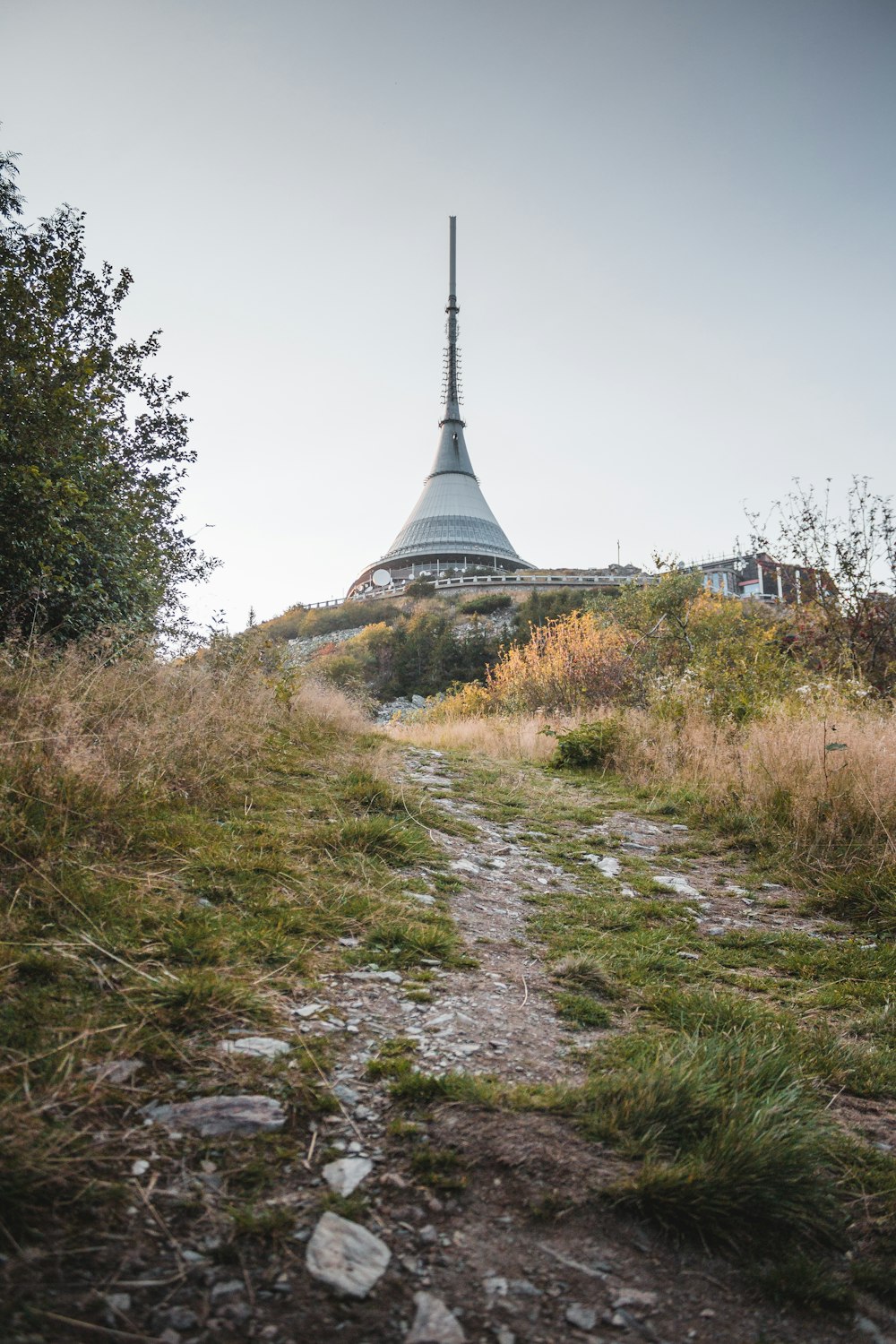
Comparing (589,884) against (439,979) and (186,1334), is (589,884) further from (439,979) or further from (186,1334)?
(186,1334)

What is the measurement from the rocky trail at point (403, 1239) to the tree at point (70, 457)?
5.13 m

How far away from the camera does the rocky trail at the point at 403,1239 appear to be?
1.45m

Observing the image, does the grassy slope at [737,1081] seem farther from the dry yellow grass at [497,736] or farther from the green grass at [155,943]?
the dry yellow grass at [497,736]

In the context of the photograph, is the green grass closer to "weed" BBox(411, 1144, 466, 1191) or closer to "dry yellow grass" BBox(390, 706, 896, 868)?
"weed" BBox(411, 1144, 466, 1191)

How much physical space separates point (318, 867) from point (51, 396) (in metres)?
5.62

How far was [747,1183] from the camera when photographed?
6.23ft

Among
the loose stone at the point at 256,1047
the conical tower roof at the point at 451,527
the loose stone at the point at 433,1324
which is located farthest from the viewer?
the conical tower roof at the point at 451,527

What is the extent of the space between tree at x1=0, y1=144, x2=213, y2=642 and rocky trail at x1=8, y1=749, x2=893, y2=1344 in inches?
202

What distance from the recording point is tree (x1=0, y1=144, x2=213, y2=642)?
20.9 feet

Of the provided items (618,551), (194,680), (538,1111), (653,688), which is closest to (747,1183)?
(538,1111)

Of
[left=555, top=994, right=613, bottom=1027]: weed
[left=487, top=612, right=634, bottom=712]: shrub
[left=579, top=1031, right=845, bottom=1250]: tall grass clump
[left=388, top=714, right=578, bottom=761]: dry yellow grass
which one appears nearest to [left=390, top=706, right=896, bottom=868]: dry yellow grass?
[left=388, top=714, right=578, bottom=761]: dry yellow grass

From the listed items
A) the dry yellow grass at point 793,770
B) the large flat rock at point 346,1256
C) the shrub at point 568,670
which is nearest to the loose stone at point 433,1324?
the large flat rock at point 346,1256

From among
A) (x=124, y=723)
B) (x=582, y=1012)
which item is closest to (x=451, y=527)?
(x=124, y=723)

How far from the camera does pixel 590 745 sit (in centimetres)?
995
